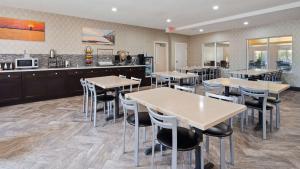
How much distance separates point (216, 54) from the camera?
10.1 metres

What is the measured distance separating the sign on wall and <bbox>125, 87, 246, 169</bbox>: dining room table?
4.97m

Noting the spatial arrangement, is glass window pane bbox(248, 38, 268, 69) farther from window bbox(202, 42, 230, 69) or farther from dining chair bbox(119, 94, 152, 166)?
dining chair bbox(119, 94, 152, 166)

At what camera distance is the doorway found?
9.38 metres

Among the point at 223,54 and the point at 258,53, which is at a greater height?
the point at 223,54

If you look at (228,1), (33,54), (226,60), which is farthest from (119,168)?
(226,60)

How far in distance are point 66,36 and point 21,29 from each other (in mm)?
1246

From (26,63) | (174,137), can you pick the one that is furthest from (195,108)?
(26,63)

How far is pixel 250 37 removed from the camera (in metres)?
8.41

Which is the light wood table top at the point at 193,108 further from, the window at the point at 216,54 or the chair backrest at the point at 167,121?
the window at the point at 216,54

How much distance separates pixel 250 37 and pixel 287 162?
7326mm

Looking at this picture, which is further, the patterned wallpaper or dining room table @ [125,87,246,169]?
the patterned wallpaper

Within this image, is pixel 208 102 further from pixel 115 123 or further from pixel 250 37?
pixel 250 37

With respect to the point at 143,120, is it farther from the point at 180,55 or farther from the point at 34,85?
the point at 180,55

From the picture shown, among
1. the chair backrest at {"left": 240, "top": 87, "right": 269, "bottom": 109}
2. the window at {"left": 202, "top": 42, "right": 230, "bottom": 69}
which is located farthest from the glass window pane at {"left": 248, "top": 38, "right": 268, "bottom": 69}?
the chair backrest at {"left": 240, "top": 87, "right": 269, "bottom": 109}
